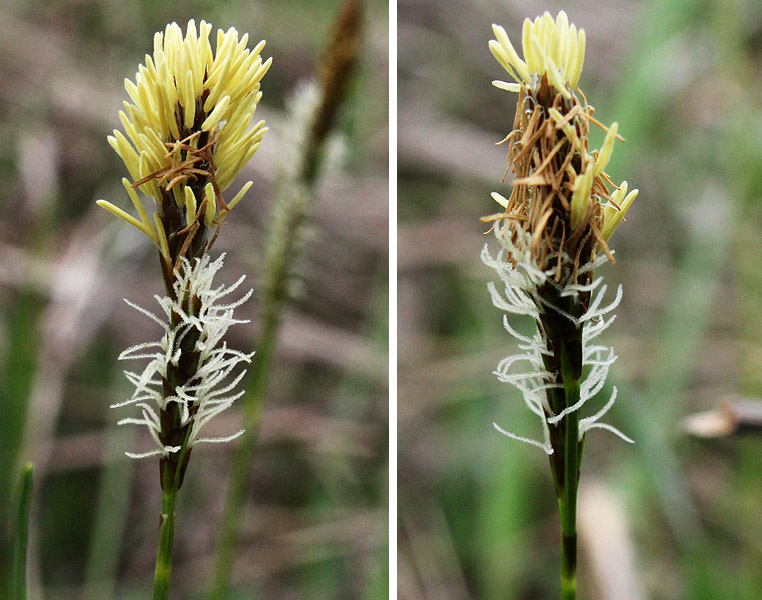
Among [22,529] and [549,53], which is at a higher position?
[549,53]

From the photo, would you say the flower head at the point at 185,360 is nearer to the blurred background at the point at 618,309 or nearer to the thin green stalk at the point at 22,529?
the thin green stalk at the point at 22,529

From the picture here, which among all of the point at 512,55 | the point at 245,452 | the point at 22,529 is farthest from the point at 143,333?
the point at 512,55

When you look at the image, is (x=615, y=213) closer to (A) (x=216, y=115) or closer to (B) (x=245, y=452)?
(A) (x=216, y=115)

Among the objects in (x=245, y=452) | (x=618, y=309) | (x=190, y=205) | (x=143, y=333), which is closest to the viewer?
(x=190, y=205)

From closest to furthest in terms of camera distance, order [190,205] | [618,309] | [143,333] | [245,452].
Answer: [190,205]
[245,452]
[143,333]
[618,309]

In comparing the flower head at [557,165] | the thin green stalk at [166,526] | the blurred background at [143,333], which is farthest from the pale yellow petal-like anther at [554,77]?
the blurred background at [143,333]

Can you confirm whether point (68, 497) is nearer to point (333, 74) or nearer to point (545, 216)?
point (333, 74)

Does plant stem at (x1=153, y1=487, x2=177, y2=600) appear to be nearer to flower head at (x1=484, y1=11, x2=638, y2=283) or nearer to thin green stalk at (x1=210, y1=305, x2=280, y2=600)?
flower head at (x1=484, y1=11, x2=638, y2=283)

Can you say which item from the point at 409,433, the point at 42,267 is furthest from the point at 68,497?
the point at 409,433
